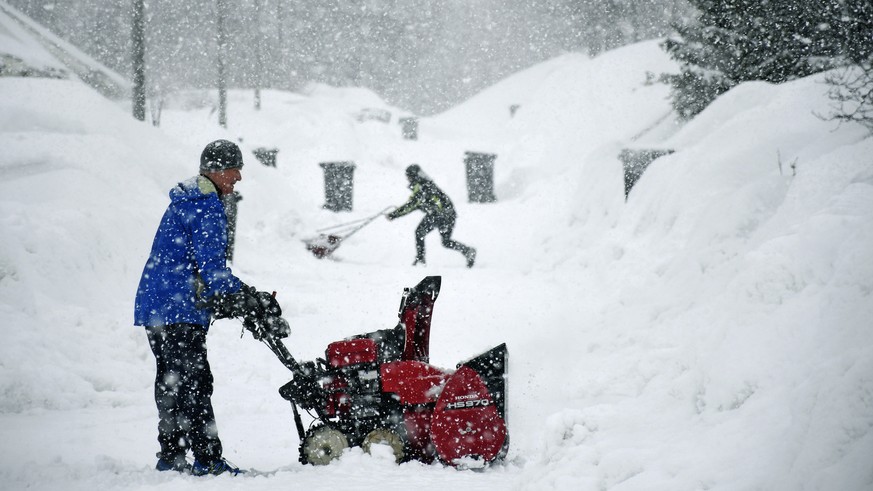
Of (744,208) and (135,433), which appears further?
(744,208)

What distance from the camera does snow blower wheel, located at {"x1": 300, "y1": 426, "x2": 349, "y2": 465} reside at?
3482mm

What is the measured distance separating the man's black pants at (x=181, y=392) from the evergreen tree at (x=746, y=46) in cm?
780

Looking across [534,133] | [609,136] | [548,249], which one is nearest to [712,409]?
[548,249]

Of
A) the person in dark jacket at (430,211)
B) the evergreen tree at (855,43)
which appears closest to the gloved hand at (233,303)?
the evergreen tree at (855,43)

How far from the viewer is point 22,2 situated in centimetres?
3894

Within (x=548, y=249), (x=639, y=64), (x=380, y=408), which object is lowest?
(x=380, y=408)

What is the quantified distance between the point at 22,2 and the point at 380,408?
46.4 m

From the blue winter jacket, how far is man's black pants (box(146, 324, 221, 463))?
90 millimetres

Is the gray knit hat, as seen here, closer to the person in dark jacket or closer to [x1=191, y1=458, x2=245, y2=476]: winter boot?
[x1=191, y1=458, x2=245, y2=476]: winter boot

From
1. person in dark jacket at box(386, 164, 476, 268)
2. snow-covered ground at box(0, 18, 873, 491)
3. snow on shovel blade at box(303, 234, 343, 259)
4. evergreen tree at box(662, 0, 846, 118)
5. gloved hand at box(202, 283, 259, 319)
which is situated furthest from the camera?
snow on shovel blade at box(303, 234, 343, 259)

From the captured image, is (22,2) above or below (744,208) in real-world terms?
above

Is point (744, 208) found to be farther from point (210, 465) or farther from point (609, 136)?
point (609, 136)

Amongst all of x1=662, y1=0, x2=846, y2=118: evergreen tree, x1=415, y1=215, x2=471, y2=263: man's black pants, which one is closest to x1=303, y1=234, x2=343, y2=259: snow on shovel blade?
x1=415, y1=215, x2=471, y2=263: man's black pants

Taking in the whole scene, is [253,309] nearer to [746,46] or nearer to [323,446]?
[323,446]
